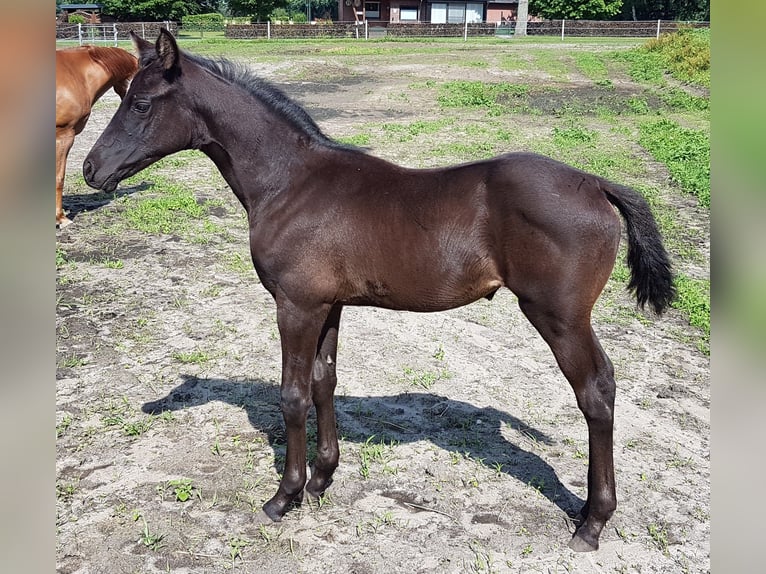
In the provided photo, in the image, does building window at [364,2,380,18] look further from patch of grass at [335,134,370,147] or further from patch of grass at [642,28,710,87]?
patch of grass at [335,134,370,147]

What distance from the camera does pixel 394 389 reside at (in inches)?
188

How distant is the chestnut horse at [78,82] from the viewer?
784 cm

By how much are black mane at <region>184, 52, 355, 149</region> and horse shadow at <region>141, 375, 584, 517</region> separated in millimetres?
1923

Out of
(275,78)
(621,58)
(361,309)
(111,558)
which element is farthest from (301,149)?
(621,58)

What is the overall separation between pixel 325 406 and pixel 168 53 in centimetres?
204

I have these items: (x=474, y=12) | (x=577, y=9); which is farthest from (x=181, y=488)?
(x=474, y=12)

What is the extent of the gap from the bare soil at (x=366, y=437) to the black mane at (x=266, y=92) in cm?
197

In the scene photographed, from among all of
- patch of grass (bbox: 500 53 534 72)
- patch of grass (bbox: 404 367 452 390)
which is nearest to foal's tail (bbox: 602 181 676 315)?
patch of grass (bbox: 404 367 452 390)

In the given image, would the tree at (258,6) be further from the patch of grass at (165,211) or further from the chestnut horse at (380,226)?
the chestnut horse at (380,226)

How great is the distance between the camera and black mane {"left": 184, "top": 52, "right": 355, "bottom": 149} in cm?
333

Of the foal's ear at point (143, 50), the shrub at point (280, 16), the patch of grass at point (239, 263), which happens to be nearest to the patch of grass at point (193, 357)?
the patch of grass at point (239, 263)
